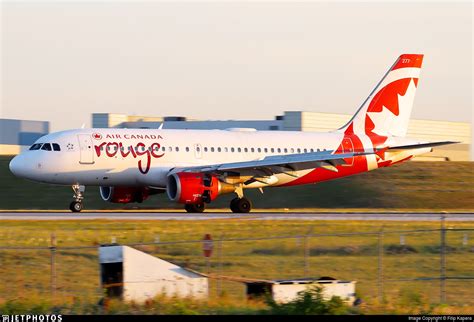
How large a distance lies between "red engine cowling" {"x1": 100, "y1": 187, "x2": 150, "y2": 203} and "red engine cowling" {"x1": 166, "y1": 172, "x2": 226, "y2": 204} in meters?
3.06

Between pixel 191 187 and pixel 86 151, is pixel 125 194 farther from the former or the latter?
pixel 191 187

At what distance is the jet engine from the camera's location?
43.7 m

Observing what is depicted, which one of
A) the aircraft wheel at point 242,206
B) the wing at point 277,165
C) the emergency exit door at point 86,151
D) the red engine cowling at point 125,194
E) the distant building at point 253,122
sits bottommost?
the aircraft wheel at point 242,206

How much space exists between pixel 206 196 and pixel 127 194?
511 centimetres

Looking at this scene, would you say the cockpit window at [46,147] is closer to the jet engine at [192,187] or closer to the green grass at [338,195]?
the jet engine at [192,187]

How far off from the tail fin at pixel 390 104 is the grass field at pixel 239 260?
1516 cm

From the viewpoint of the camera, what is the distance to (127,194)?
47.5 meters

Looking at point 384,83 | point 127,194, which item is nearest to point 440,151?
point 384,83

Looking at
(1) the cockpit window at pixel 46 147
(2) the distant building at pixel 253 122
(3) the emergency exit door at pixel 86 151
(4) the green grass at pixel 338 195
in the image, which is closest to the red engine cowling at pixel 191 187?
(3) the emergency exit door at pixel 86 151

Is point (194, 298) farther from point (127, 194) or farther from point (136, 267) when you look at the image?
point (127, 194)

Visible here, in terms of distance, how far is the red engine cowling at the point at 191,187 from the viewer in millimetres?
43656
